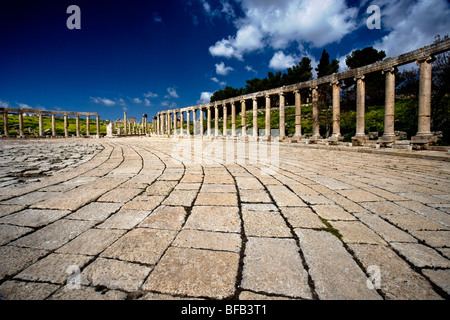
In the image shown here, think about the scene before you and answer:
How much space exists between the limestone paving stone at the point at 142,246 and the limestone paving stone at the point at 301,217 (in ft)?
3.78

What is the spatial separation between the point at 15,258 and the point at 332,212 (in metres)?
2.80

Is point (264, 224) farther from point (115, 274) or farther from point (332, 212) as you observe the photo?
point (115, 274)

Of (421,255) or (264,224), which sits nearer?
(421,255)

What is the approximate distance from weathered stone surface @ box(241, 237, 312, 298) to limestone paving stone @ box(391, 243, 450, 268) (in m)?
0.78

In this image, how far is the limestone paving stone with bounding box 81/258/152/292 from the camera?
3.82 ft

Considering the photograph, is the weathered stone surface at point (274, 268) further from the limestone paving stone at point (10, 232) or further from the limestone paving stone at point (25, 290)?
the limestone paving stone at point (10, 232)

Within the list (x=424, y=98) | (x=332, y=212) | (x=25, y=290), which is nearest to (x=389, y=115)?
(x=424, y=98)

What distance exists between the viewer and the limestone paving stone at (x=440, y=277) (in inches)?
46.1

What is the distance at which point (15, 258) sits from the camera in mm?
1416

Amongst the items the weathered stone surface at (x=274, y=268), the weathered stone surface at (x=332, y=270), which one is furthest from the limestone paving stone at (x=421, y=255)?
the weathered stone surface at (x=274, y=268)

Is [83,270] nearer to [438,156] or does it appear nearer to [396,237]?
[396,237]

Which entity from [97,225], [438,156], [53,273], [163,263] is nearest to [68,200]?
[97,225]

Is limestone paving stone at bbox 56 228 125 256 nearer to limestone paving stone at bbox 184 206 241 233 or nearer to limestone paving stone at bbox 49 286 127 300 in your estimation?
limestone paving stone at bbox 49 286 127 300

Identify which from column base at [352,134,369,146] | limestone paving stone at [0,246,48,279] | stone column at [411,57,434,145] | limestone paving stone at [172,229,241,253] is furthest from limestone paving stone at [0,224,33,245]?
column base at [352,134,369,146]
